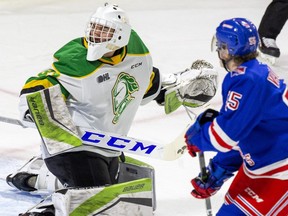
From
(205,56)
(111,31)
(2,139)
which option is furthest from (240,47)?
(205,56)

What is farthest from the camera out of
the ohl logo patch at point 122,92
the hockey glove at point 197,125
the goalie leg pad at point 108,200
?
the ohl logo patch at point 122,92

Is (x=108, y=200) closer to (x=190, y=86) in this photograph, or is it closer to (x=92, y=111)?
(x=92, y=111)

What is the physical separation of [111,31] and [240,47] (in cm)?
70

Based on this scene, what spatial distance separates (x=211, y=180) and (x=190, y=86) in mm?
803

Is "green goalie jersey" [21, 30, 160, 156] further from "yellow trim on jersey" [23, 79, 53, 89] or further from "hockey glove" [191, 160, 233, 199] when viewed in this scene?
"hockey glove" [191, 160, 233, 199]

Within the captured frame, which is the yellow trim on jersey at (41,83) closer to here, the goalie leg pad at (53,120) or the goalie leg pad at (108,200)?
the goalie leg pad at (53,120)

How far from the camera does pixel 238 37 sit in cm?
251

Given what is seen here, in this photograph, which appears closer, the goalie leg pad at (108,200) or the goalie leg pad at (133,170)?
the goalie leg pad at (108,200)

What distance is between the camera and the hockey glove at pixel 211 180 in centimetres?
272

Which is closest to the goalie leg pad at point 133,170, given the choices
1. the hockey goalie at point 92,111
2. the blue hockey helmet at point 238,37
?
the hockey goalie at point 92,111

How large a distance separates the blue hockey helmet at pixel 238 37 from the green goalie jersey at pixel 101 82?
64 cm

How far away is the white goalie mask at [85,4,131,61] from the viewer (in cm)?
306

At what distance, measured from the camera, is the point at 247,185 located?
8.50 feet

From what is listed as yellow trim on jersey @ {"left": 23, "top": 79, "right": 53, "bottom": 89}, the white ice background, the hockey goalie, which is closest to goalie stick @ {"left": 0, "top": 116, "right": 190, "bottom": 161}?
the hockey goalie
